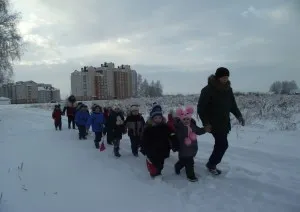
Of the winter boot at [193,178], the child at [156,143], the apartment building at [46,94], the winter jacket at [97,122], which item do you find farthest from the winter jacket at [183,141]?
the apartment building at [46,94]

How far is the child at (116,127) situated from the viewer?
7.61 meters

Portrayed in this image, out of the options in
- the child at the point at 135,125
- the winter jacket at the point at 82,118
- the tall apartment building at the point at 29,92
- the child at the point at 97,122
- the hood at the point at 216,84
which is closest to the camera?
the hood at the point at 216,84

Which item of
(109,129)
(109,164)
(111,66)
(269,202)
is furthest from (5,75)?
(111,66)

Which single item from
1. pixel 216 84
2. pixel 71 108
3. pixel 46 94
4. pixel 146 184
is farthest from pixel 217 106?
pixel 46 94

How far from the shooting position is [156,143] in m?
5.46

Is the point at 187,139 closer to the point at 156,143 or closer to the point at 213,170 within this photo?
the point at 156,143

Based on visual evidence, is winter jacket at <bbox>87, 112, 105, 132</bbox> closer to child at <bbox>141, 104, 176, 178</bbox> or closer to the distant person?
child at <bbox>141, 104, 176, 178</bbox>

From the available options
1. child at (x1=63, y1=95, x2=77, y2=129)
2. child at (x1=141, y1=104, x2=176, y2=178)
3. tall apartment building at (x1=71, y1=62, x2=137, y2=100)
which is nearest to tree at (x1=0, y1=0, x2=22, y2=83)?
child at (x1=63, y1=95, x2=77, y2=129)

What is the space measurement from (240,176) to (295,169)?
1049 millimetres

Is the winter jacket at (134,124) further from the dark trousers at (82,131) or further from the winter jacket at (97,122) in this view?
the dark trousers at (82,131)

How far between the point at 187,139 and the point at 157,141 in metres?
0.58

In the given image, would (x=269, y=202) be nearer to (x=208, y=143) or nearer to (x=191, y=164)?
(x=191, y=164)

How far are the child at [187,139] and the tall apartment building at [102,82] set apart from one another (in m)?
90.2

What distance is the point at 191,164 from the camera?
521cm
